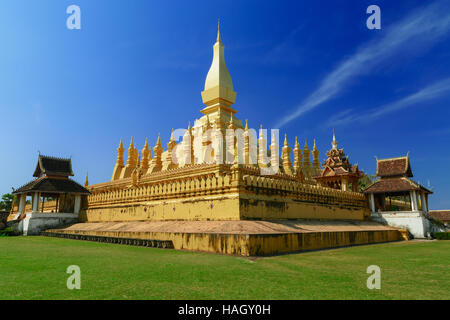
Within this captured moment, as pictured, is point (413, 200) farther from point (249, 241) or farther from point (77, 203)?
point (77, 203)

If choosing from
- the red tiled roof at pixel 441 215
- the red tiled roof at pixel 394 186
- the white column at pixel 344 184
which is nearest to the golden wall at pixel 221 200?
the red tiled roof at pixel 394 186

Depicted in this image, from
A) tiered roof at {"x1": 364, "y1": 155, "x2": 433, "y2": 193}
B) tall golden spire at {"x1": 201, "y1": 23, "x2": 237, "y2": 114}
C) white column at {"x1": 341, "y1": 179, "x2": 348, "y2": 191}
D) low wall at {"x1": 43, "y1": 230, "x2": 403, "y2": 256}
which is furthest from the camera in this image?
tall golden spire at {"x1": 201, "y1": 23, "x2": 237, "y2": 114}

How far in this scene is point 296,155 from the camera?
113ft

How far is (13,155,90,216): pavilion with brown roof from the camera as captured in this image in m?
25.0

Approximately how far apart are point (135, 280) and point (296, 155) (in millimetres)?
29951

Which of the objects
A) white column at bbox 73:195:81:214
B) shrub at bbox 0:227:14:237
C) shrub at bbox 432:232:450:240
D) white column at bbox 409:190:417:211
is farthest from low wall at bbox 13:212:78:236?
shrub at bbox 432:232:450:240

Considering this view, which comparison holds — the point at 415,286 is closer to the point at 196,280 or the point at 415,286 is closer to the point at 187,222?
the point at 196,280

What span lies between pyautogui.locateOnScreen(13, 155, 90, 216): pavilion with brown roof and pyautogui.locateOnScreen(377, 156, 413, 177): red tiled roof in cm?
2730

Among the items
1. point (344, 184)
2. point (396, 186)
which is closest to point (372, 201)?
point (396, 186)

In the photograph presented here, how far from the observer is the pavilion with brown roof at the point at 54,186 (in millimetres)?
25031

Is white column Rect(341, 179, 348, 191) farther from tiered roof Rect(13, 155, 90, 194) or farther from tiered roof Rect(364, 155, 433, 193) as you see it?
tiered roof Rect(13, 155, 90, 194)

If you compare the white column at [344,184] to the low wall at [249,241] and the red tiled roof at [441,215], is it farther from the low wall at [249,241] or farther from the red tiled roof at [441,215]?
the low wall at [249,241]

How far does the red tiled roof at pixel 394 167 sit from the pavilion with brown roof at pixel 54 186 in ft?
89.6

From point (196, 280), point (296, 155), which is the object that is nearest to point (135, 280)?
point (196, 280)
